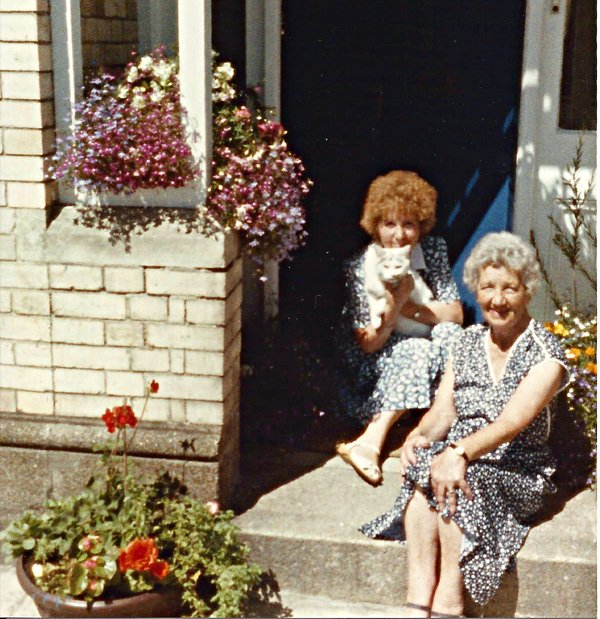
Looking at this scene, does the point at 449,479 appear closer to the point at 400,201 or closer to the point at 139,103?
the point at 400,201

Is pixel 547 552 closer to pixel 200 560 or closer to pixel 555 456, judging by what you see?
pixel 555 456

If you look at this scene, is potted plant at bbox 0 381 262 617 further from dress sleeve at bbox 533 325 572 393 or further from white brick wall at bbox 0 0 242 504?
dress sleeve at bbox 533 325 572 393

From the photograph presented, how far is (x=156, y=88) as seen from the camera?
3811 millimetres

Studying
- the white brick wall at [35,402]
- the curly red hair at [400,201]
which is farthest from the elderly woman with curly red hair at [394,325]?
the white brick wall at [35,402]

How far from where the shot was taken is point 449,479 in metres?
3.55

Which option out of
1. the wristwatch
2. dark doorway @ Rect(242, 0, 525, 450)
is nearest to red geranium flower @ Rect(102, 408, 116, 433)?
dark doorway @ Rect(242, 0, 525, 450)

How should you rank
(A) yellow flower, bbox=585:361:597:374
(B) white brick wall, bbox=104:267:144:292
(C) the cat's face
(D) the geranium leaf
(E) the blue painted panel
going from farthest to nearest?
(E) the blue painted panel < (C) the cat's face < (A) yellow flower, bbox=585:361:597:374 < (B) white brick wall, bbox=104:267:144:292 < (D) the geranium leaf

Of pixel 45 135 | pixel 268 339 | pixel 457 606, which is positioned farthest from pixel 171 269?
pixel 457 606

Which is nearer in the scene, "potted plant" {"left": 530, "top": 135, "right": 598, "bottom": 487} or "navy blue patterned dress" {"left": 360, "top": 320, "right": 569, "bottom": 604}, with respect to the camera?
"navy blue patterned dress" {"left": 360, "top": 320, "right": 569, "bottom": 604}

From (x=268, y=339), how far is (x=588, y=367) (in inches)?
61.8

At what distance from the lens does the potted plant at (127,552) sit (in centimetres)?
353

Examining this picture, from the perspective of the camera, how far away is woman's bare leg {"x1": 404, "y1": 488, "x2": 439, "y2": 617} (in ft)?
11.9

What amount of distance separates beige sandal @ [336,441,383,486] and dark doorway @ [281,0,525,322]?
3.56 ft

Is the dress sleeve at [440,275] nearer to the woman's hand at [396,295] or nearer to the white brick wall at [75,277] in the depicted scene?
the woman's hand at [396,295]
